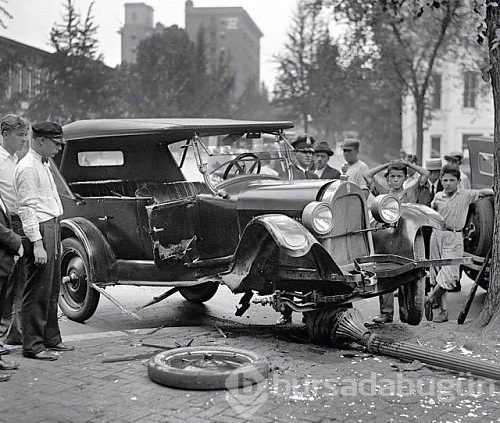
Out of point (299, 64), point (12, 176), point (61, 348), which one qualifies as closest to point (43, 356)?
point (61, 348)

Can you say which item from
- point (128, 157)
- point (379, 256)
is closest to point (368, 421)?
point (379, 256)

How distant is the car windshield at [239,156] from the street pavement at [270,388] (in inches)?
66.0

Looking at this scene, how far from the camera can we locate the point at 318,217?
599cm

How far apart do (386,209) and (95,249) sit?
285 centimetres

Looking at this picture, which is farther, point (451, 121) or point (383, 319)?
point (451, 121)

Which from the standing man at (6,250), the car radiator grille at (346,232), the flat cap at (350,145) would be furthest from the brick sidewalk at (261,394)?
the flat cap at (350,145)

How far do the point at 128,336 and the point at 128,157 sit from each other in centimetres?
244

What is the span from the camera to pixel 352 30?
22.4 meters

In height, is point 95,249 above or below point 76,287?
above

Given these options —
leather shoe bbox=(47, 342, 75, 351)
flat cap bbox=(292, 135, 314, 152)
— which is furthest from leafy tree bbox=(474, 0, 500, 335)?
leather shoe bbox=(47, 342, 75, 351)

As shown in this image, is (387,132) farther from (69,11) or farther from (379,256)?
(379,256)

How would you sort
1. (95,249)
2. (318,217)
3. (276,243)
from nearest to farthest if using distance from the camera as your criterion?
(276,243), (318,217), (95,249)

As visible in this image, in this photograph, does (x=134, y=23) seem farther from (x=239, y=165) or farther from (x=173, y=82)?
(x=239, y=165)

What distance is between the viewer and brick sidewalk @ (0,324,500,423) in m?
4.44
